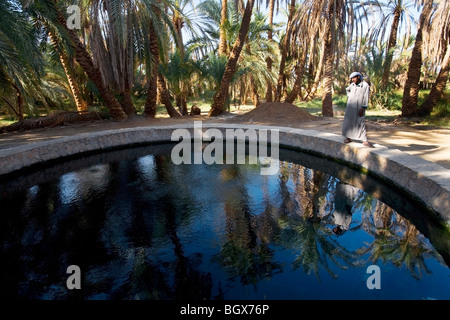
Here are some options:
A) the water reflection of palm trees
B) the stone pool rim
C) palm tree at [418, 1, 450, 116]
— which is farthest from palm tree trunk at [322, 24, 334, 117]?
the water reflection of palm trees

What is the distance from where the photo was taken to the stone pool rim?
163 inches

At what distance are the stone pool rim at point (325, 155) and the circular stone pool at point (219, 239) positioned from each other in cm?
25

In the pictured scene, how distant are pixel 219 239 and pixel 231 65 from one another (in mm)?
10750

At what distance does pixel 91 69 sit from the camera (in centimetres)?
1093

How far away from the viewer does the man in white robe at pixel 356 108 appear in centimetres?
591

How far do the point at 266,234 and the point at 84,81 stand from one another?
14888 mm

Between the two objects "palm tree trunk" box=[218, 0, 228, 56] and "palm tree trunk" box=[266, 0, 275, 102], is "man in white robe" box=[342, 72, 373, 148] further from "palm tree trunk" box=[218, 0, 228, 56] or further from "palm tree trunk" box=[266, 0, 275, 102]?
"palm tree trunk" box=[266, 0, 275, 102]

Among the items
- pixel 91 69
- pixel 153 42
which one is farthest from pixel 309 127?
pixel 91 69

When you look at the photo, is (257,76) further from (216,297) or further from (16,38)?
(216,297)

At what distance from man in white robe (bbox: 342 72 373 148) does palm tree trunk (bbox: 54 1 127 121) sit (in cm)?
927

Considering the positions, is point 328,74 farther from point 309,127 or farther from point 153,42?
point 153,42

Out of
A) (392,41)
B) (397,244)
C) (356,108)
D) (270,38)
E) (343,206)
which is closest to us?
(397,244)
